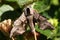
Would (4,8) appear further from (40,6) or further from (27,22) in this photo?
(27,22)

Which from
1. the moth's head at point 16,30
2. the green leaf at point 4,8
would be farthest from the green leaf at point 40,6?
the moth's head at point 16,30

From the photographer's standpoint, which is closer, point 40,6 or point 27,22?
point 27,22

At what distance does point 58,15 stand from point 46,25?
0.65 m

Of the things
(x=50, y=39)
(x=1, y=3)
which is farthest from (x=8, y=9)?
→ (x=50, y=39)

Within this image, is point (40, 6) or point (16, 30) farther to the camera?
point (40, 6)

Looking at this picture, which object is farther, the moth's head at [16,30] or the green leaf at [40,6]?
the green leaf at [40,6]

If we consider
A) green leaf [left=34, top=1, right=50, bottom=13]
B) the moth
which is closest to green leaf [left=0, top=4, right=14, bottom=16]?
green leaf [left=34, top=1, right=50, bottom=13]

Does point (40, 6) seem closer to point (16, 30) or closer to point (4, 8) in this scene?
point (4, 8)

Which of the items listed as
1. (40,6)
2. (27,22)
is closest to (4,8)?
(40,6)

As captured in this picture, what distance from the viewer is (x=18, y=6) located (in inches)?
56.3

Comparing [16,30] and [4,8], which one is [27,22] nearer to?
[16,30]

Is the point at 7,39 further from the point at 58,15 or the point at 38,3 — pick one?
the point at 58,15

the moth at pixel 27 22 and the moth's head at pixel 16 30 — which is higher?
the moth at pixel 27 22

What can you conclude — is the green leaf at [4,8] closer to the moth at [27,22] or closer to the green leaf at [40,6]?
the green leaf at [40,6]
